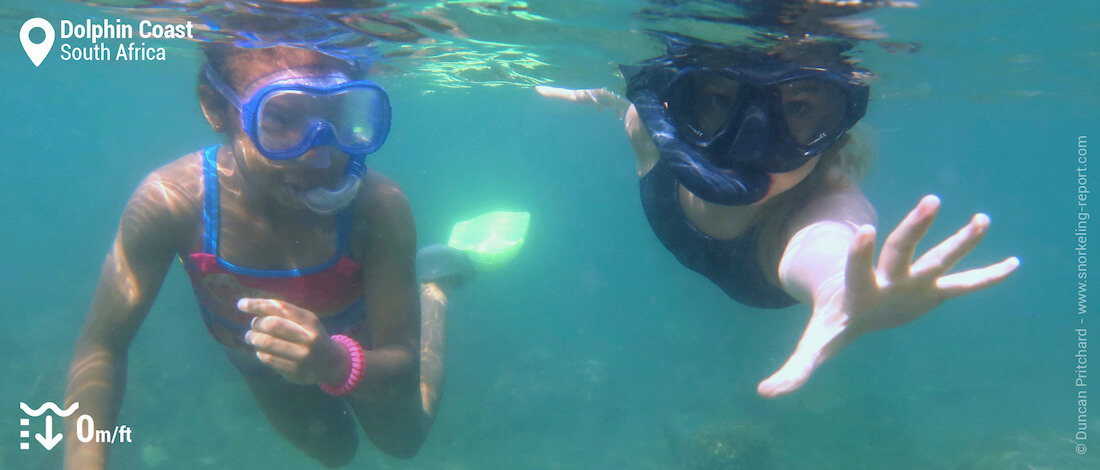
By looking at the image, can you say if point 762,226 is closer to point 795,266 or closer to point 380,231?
point 795,266

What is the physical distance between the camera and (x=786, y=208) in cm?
352

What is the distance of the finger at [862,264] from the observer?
6.11 feet

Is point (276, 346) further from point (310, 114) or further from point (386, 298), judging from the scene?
point (310, 114)

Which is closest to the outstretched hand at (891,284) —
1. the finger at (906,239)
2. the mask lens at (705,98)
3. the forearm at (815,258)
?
the finger at (906,239)

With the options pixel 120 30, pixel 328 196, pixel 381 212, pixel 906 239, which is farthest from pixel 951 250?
pixel 120 30

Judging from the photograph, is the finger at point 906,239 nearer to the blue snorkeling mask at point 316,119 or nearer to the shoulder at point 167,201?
the blue snorkeling mask at point 316,119

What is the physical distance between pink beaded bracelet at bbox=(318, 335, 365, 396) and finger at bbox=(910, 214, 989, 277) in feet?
9.26

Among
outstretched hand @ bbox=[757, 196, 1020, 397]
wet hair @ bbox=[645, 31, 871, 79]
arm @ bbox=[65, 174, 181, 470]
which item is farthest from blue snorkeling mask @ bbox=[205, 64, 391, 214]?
wet hair @ bbox=[645, 31, 871, 79]

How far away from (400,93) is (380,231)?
70.0 ft

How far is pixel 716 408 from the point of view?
15000 mm

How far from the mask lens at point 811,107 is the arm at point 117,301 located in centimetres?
388

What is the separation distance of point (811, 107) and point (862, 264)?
1925 mm

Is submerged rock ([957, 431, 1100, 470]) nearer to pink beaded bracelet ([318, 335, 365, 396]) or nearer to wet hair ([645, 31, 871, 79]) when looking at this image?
wet hair ([645, 31, 871, 79])

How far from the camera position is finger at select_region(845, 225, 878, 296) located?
6.11 feet
